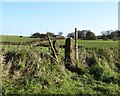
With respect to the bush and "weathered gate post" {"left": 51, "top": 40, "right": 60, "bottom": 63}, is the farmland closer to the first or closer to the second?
the bush

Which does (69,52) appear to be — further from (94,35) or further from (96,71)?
(94,35)

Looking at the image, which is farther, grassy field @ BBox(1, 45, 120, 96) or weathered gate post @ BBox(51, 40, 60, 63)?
weathered gate post @ BBox(51, 40, 60, 63)

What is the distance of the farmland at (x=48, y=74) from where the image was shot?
12188mm

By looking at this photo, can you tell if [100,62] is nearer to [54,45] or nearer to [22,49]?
[54,45]

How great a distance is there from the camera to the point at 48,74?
13.4m

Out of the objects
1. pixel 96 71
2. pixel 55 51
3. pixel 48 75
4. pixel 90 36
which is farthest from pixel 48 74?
Answer: pixel 90 36

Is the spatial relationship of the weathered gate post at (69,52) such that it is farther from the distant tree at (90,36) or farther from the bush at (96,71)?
the distant tree at (90,36)

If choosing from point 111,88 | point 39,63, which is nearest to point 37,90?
point 39,63

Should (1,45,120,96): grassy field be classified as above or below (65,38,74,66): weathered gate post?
below

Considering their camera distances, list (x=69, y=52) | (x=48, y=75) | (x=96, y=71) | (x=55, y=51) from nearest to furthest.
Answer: (x=48, y=75)
(x=96, y=71)
(x=55, y=51)
(x=69, y=52)

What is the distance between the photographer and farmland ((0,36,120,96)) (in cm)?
1219

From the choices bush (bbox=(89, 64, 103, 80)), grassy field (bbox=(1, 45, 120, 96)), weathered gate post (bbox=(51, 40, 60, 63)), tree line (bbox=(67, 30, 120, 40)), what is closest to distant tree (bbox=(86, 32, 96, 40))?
tree line (bbox=(67, 30, 120, 40))

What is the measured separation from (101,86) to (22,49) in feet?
12.8

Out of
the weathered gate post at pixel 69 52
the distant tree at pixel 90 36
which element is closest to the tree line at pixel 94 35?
the distant tree at pixel 90 36
